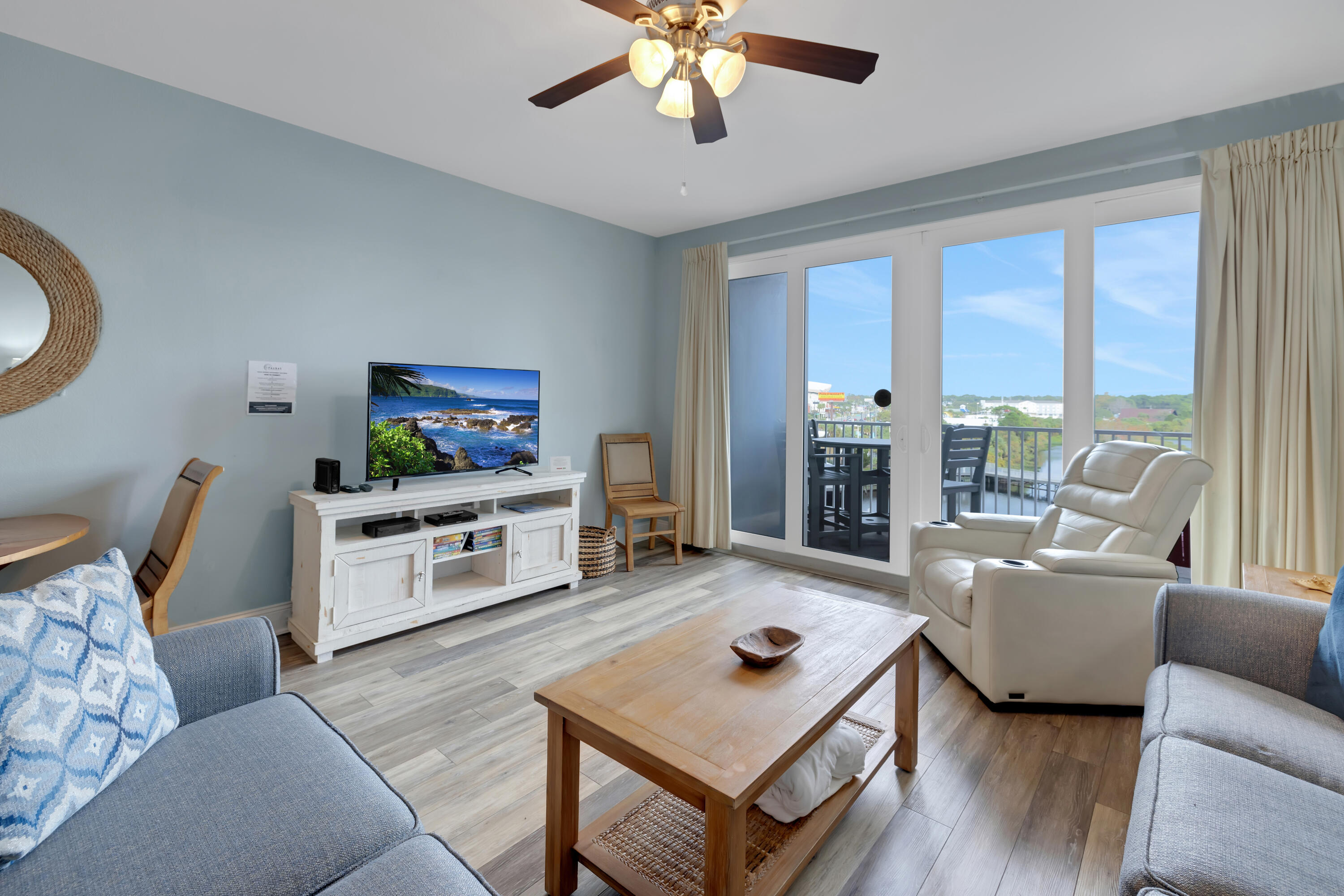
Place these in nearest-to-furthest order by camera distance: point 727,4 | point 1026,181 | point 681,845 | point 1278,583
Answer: point 681,845 → point 727,4 → point 1278,583 → point 1026,181

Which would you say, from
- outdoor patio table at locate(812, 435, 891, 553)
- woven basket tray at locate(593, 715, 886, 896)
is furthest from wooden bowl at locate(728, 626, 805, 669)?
outdoor patio table at locate(812, 435, 891, 553)

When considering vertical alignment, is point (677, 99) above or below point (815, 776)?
above

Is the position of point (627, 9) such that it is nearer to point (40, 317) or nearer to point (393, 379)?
point (393, 379)

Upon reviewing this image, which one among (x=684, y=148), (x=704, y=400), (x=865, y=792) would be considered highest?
(x=684, y=148)

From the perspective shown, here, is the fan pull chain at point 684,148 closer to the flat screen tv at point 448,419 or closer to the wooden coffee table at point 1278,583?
the flat screen tv at point 448,419

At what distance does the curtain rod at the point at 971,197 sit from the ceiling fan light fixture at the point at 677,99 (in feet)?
7.05

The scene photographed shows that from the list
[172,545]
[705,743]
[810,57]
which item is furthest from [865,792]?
[172,545]

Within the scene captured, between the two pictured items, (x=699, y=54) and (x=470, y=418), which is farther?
(x=470, y=418)

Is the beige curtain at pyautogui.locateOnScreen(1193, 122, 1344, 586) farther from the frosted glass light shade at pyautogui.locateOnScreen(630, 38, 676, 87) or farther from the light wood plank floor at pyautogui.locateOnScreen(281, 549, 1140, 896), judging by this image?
the frosted glass light shade at pyautogui.locateOnScreen(630, 38, 676, 87)

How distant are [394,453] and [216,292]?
1056 mm

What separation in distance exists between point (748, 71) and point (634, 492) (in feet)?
9.69

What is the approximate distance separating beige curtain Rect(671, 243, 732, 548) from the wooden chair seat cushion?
23cm

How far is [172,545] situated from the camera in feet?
7.23

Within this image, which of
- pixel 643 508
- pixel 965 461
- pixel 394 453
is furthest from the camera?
pixel 643 508
